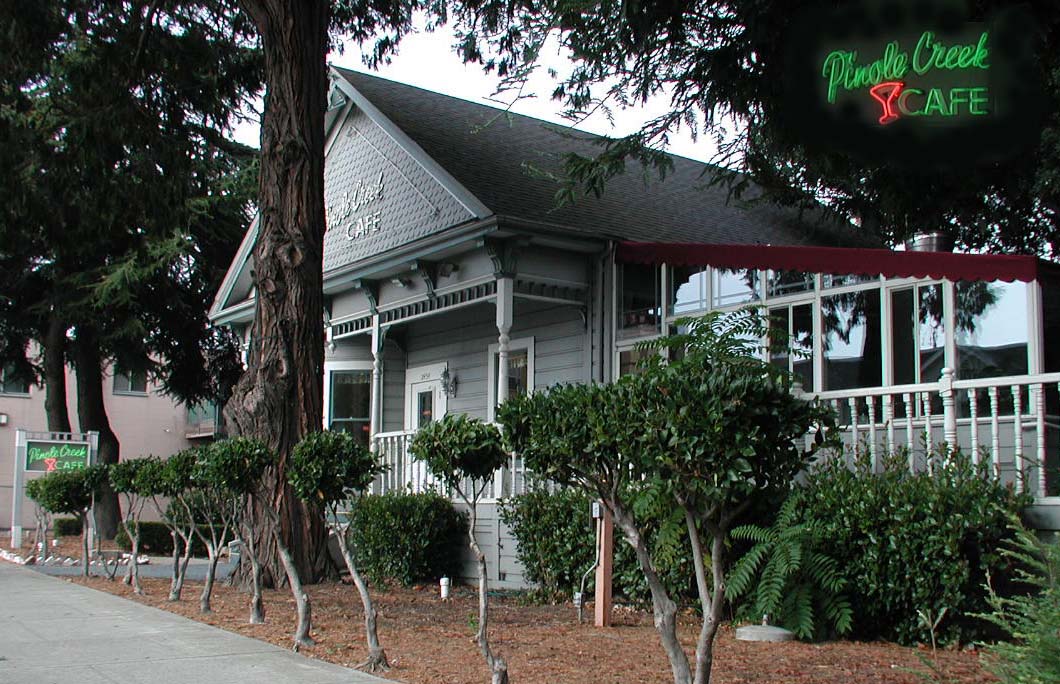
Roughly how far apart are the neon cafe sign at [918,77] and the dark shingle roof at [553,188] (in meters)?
3.32

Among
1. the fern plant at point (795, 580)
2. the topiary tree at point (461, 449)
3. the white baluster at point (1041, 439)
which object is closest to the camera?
the topiary tree at point (461, 449)

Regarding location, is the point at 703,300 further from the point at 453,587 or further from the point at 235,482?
the point at 235,482

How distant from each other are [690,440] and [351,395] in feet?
46.8

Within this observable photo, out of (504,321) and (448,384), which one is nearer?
(504,321)

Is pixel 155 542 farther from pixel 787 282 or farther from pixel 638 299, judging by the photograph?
pixel 787 282

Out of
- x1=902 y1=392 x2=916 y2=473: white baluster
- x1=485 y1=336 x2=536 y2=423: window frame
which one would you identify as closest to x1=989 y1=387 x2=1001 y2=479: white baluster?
x1=902 y1=392 x2=916 y2=473: white baluster

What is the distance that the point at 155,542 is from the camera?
24.8m

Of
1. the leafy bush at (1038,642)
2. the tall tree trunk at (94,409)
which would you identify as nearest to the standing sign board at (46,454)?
the tall tree trunk at (94,409)

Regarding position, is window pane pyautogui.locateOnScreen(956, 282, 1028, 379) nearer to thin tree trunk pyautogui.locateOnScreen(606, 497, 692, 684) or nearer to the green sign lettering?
thin tree trunk pyautogui.locateOnScreen(606, 497, 692, 684)

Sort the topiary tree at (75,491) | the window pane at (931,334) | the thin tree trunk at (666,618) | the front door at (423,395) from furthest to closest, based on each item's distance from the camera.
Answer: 1. the front door at (423,395)
2. the topiary tree at (75,491)
3. the window pane at (931,334)
4. the thin tree trunk at (666,618)

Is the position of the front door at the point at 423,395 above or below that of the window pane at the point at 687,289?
below

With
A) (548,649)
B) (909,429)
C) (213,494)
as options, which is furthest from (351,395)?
(909,429)

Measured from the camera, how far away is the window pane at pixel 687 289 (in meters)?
12.8

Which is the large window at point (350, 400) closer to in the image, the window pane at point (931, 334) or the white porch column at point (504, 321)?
the white porch column at point (504, 321)
